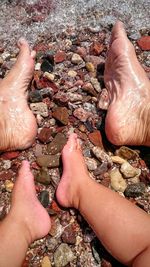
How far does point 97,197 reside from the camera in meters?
2.65

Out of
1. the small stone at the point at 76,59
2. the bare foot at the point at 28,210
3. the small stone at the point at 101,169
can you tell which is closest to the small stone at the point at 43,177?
Answer: the bare foot at the point at 28,210

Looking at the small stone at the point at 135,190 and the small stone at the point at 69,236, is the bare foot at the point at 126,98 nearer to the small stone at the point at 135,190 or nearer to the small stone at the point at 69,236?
the small stone at the point at 135,190

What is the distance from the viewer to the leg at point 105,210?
2410 mm

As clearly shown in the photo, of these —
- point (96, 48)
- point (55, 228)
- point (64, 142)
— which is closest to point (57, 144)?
point (64, 142)

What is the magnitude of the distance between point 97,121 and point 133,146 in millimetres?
349

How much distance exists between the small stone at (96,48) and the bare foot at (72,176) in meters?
0.99

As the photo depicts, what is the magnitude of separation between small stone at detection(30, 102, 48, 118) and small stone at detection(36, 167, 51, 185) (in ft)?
1.63

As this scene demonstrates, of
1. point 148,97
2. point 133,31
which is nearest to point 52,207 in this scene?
point 148,97

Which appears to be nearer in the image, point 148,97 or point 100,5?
point 148,97

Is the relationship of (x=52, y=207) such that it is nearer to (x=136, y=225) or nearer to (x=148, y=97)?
(x=136, y=225)

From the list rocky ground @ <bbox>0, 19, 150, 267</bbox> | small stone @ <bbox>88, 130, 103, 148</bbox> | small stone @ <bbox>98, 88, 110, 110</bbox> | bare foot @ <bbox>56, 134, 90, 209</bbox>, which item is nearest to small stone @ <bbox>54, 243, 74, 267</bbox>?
rocky ground @ <bbox>0, 19, 150, 267</bbox>

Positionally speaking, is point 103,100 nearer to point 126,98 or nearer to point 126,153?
point 126,98

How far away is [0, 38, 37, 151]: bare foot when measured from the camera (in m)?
2.98

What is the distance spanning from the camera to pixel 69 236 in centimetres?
266
